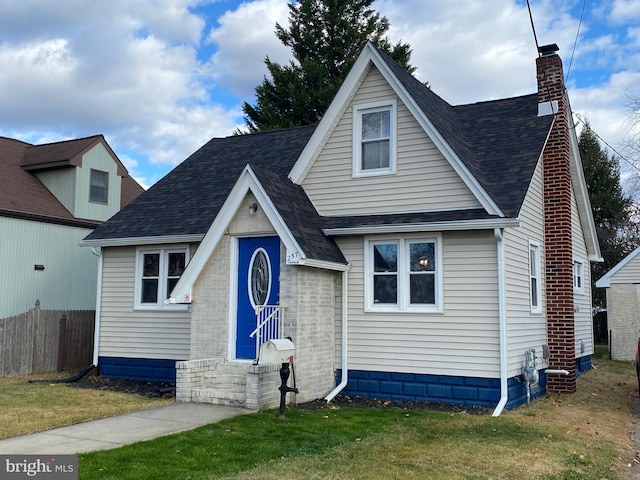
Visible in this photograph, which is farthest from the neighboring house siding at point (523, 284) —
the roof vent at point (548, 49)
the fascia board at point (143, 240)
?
the fascia board at point (143, 240)

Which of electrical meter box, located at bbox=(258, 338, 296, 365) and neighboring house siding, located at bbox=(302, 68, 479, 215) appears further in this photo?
neighboring house siding, located at bbox=(302, 68, 479, 215)

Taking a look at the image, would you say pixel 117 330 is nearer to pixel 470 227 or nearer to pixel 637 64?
pixel 470 227

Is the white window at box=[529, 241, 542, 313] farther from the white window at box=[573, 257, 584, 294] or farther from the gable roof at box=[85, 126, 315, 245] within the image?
the gable roof at box=[85, 126, 315, 245]

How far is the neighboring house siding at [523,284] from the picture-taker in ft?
35.8

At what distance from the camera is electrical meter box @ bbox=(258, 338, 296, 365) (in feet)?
31.9

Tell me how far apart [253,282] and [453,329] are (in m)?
3.68

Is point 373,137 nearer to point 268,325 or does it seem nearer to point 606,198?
point 268,325

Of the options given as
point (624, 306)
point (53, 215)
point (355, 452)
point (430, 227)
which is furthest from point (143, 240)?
point (624, 306)

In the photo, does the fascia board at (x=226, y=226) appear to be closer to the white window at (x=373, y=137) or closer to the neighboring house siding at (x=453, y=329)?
the white window at (x=373, y=137)

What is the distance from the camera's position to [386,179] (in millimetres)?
11961

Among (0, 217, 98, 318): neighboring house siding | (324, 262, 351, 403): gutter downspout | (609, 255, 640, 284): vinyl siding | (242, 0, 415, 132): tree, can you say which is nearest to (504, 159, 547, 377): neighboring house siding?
(324, 262, 351, 403): gutter downspout

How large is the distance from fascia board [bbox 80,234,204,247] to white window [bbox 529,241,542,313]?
6.86 metres

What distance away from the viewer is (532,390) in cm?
1196

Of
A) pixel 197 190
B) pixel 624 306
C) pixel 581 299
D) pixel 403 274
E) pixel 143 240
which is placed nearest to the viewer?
pixel 403 274
